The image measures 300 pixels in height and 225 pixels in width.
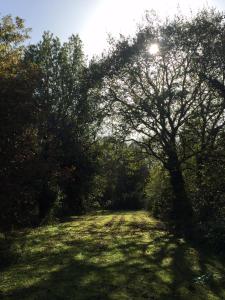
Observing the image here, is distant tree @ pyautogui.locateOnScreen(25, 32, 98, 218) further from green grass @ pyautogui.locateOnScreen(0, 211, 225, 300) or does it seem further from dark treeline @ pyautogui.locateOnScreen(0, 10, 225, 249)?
green grass @ pyautogui.locateOnScreen(0, 211, 225, 300)

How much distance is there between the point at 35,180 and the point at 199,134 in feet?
68.6

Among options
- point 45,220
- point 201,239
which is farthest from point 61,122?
point 201,239

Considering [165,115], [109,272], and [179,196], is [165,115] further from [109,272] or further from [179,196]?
[109,272]

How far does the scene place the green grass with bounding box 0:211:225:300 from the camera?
1188 cm

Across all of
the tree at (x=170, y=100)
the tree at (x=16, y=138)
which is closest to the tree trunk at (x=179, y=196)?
the tree at (x=170, y=100)

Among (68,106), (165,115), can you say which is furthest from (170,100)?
(68,106)

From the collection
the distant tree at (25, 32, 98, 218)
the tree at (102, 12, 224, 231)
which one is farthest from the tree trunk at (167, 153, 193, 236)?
the distant tree at (25, 32, 98, 218)

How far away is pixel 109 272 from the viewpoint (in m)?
14.6

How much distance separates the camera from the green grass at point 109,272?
11883mm

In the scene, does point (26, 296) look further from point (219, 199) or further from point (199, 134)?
point (199, 134)

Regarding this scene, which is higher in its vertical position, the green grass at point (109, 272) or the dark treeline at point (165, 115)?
the dark treeline at point (165, 115)

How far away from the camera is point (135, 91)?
1487 inches

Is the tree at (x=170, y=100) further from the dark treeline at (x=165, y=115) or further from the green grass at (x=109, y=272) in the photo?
the green grass at (x=109, y=272)

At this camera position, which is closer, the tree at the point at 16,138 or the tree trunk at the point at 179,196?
the tree at the point at 16,138
